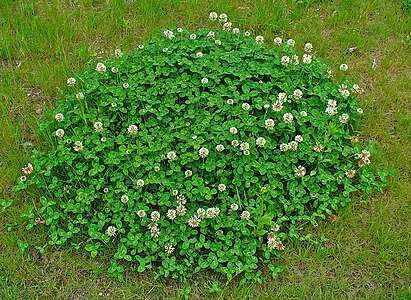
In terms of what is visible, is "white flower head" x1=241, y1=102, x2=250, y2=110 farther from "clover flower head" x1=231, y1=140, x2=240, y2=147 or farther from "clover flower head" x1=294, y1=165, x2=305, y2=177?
"clover flower head" x1=294, y1=165, x2=305, y2=177

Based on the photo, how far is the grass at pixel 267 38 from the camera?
3.03 meters

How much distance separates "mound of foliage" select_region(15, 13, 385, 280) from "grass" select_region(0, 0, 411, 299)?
0.13 metres

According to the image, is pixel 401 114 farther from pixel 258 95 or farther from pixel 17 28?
pixel 17 28

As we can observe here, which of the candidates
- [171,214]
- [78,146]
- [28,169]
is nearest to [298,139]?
[171,214]

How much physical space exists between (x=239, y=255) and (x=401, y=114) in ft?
6.44

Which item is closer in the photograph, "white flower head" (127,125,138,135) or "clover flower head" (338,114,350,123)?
"white flower head" (127,125,138,135)

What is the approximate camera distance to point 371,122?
12.8ft

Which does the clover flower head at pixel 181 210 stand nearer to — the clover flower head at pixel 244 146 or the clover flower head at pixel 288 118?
the clover flower head at pixel 244 146

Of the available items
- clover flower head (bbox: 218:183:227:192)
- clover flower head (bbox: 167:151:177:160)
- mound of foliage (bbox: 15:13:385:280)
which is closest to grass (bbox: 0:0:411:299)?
mound of foliage (bbox: 15:13:385:280)

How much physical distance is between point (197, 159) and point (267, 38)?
5.82 ft

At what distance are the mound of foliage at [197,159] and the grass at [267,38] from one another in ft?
0.43

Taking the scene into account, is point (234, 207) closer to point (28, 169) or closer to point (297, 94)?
point (297, 94)

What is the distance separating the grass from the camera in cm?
303

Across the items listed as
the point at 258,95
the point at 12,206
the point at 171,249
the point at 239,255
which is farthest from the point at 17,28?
the point at 239,255
